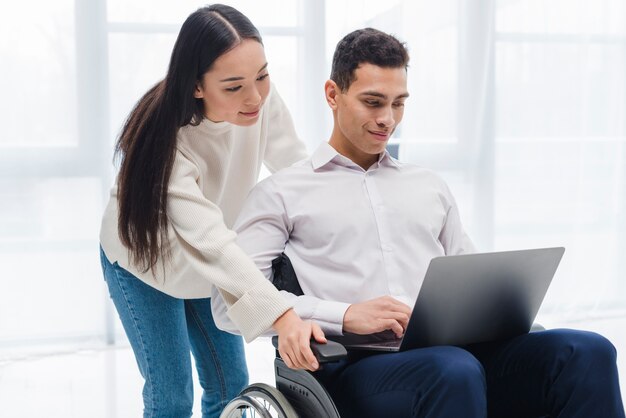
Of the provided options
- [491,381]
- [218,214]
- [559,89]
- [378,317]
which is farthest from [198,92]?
[559,89]

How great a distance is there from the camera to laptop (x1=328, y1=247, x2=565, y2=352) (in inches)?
55.0

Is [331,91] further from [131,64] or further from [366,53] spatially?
[131,64]

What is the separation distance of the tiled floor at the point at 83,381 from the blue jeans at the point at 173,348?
963 mm

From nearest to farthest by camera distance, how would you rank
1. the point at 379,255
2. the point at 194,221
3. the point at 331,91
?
the point at 194,221
the point at 379,255
the point at 331,91

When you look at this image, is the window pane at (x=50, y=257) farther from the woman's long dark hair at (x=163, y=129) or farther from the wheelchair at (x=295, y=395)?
the wheelchair at (x=295, y=395)

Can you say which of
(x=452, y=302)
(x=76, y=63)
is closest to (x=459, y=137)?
(x=76, y=63)

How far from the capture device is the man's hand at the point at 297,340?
1390mm

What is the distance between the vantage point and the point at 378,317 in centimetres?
149

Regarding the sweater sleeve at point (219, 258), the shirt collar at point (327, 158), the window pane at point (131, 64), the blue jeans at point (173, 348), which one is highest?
the window pane at point (131, 64)

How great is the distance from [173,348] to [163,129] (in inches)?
18.9

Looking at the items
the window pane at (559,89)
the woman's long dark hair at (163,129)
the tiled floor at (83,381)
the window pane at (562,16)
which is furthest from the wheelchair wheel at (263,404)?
the window pane at (562,16)

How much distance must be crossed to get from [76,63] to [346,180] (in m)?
2.40

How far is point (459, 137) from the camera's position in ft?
14.2

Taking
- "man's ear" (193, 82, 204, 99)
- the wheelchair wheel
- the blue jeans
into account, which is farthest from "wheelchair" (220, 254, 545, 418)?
"man's ear" (193, 82, 204, 99)
